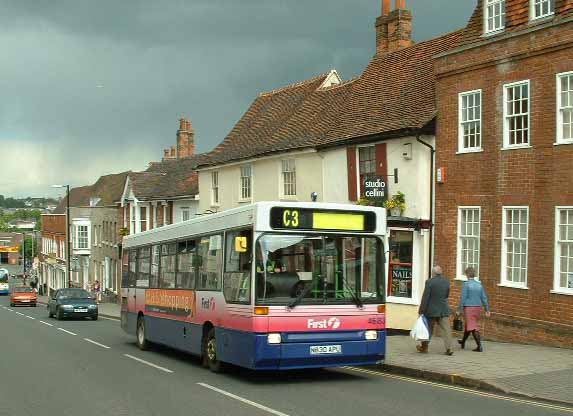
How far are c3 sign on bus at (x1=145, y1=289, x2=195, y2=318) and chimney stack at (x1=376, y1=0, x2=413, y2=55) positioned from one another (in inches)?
568

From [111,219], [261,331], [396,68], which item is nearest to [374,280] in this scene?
[261,331]

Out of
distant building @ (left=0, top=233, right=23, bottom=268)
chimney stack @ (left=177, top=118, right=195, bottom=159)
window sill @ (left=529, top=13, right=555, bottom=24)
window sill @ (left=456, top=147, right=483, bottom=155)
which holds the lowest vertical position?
distant building @ (left=0, top=233, right=23, bottom=268)

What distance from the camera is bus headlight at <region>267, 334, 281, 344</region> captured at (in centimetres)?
1253

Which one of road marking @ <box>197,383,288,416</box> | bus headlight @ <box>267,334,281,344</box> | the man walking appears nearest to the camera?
road marking @ <box>197,383,288,416</box>

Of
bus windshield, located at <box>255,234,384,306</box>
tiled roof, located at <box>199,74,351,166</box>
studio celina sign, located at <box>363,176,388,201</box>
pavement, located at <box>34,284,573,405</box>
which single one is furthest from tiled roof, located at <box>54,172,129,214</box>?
bus windshield, located at <box>255,234,384,306</box>

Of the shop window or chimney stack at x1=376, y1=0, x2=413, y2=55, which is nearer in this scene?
the shop window

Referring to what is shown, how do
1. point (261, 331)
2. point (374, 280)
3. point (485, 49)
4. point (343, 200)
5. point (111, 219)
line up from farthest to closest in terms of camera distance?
1. point (111, 219)
2. point (343, 200)
3. point (485, 49)
4. point (374, 280)
5. point (261, 331)

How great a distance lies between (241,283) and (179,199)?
1362 inches

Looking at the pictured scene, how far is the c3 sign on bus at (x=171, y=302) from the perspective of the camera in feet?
52.9

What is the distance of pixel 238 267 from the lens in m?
13.4

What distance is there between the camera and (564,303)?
17641mm

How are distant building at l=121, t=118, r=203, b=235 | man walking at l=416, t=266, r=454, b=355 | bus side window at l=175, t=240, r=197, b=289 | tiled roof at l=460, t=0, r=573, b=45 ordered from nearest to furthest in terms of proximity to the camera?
bus side window at l=175, t=240, r=197, b=289
man walking at l=416, t=266, r=454, b=355
tiled roof at l=460, t=0, r=573, b=45
distant building at l=121, t=118, r=203, b=235

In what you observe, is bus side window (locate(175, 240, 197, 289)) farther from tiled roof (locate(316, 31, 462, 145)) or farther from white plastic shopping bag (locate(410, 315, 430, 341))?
tiled roof (locate(316, 31, 462, 145))

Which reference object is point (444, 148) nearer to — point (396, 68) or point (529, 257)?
point (529, 257)
